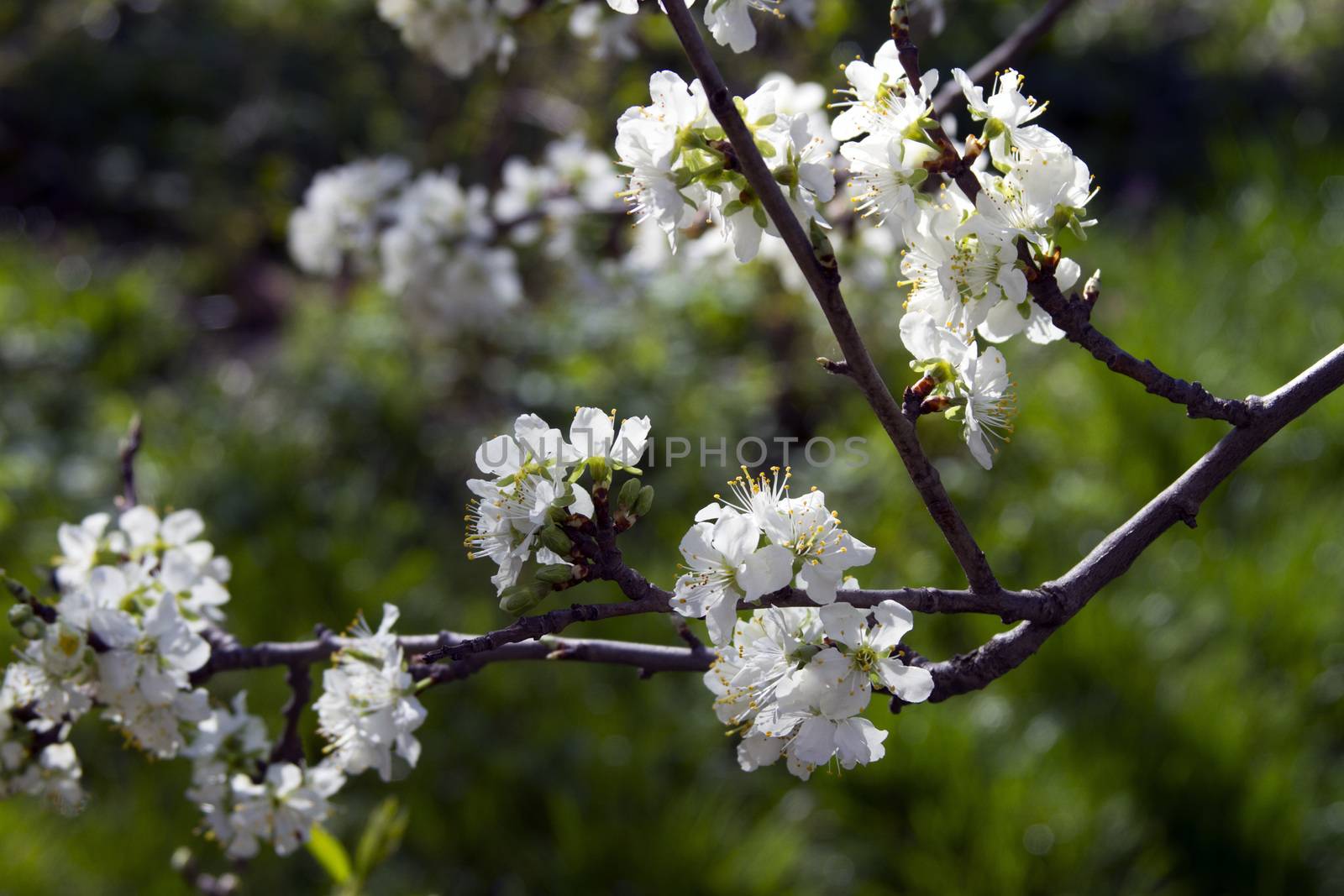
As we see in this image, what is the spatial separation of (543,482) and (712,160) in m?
0.35

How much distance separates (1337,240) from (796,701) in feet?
14.1

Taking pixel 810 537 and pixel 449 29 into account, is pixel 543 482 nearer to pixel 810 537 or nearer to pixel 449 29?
pixel 810 537

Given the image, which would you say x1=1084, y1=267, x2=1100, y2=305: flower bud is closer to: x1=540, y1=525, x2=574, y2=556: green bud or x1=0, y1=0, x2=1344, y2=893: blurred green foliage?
x1=540, y1=525, x2=574, y2=556: green bud

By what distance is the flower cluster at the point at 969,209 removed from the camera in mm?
1081

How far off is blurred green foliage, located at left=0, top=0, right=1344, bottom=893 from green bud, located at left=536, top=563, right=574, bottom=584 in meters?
1.66

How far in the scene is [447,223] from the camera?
2709 mm

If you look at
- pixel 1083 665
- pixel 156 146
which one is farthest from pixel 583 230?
pixel 156 146

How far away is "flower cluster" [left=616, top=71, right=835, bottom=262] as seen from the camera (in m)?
1.06

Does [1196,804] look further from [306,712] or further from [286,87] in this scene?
[286,87]

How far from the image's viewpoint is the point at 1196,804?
2.58 metres

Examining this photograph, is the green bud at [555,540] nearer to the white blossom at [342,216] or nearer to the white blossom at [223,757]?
the white blossom at [223,757]

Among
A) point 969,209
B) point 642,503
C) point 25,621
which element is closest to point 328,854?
point 25,621

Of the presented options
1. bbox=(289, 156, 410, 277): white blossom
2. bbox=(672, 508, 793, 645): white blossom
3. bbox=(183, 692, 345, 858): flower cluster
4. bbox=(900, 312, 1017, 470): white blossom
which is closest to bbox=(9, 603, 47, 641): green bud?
bbox=(183, 692, 345, 858): flower cluster

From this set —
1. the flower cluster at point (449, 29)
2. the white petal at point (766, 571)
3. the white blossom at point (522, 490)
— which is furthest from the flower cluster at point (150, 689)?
the flower cluster at point (449, 29)
